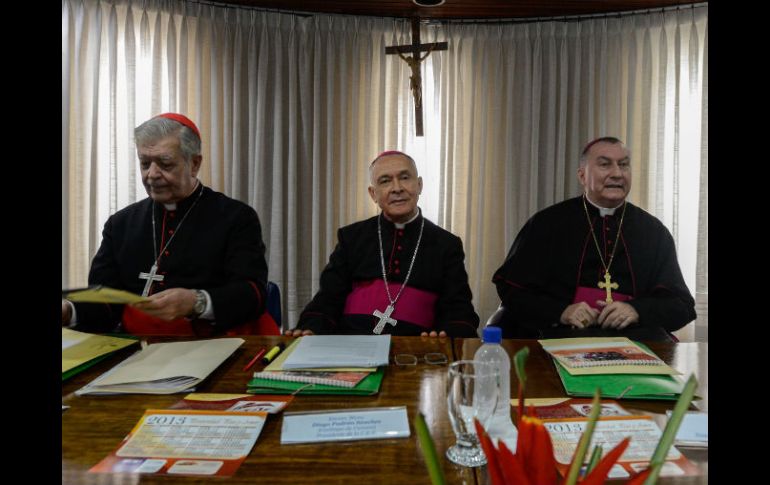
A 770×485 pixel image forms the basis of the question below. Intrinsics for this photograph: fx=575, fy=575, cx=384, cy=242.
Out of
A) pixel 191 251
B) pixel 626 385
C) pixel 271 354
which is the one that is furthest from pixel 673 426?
pixel 191 251

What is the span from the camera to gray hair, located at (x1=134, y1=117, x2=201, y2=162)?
2.68 metres

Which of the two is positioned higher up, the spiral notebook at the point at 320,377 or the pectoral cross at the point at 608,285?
the pectoral cross at the point at 608,285

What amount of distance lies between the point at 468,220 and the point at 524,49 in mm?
1550

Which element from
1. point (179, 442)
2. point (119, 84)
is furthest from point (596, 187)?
point (119, 84)

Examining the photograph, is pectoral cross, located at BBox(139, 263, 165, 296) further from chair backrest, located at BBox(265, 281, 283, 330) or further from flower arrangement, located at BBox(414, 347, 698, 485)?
flower arrangement, located at BBox(414, 347, 698, 485)

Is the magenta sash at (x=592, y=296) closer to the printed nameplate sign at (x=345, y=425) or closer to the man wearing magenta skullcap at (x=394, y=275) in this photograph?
the man wearing magenta skullcap at (x=394, y=275)

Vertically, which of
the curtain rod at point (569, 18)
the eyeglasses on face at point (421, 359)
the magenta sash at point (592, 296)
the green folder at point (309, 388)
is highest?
the curtain rod at point (569, 18)

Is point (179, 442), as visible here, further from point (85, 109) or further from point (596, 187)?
point (85, 109)

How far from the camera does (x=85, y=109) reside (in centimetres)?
438

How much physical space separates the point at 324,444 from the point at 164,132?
6.61 ft

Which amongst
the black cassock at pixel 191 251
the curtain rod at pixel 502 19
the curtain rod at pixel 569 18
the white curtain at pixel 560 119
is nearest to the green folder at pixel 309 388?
the black cassock at pixel 191 251

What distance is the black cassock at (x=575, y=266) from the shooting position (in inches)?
116

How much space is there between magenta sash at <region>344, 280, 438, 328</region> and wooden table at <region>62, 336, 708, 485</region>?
3.36 ft

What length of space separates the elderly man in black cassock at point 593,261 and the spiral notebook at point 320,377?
1522 millimetres
